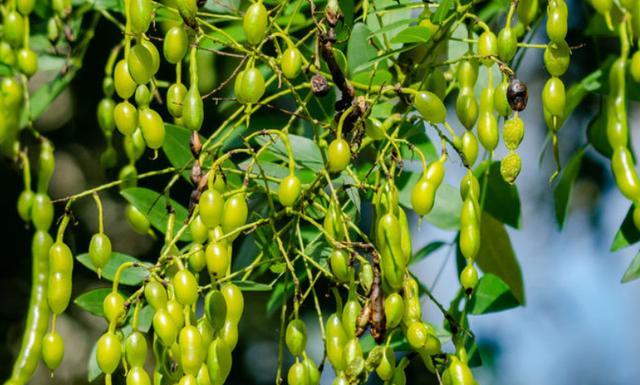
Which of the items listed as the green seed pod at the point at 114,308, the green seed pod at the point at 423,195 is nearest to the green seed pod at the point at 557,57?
the green seed pod at the point at 423,195

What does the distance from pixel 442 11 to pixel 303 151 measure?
0.24m

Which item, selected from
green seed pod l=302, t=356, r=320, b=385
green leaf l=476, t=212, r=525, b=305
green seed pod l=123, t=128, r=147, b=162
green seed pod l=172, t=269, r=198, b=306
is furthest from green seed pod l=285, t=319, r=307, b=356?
green leaf l=476, t=212, r=525, b=305

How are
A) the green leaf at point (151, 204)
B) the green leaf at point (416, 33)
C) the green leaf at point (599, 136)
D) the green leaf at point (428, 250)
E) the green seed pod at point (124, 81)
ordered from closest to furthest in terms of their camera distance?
the green seed pod at point (124, 81)
the green leaf at point (416, 33)
the green leaf at point (151, 204)
the green leaf at point (599, 136)
the green leaf at point (428, 250)

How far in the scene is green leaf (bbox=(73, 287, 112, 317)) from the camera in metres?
1.46

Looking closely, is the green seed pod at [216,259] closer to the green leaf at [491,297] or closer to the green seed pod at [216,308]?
the green seed pod at [216,308]

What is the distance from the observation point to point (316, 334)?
2764 millimetres

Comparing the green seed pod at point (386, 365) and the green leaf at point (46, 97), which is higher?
the green seed pod at point (386, 365)

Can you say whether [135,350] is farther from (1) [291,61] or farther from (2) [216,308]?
(1) [291,61]

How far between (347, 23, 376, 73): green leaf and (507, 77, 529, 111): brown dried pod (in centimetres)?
24

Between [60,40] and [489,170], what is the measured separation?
67 cm

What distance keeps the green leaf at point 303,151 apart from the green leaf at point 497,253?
1.18 feet

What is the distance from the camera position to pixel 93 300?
1475 mm

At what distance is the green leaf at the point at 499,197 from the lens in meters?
1.54

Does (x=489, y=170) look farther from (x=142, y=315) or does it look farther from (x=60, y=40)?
(x=60, y=40)
